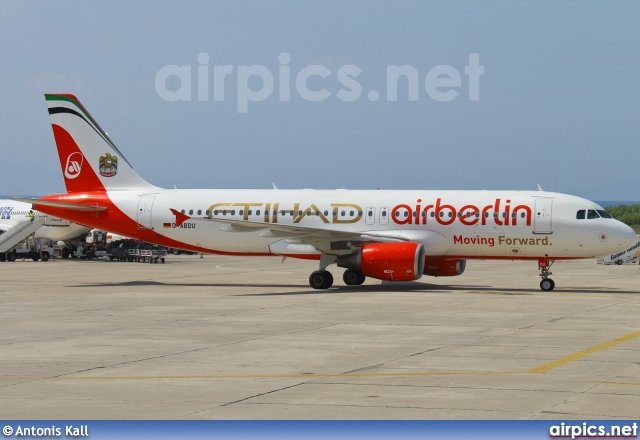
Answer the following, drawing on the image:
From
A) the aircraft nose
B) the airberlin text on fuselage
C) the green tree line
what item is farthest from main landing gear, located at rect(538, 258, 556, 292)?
the green tree line

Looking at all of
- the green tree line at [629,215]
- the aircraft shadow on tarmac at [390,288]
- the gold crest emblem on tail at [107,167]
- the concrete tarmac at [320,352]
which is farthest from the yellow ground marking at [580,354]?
the green tree line at [629,215]

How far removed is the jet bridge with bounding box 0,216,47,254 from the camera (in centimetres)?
6450

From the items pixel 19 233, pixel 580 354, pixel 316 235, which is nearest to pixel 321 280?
pixel 316 235

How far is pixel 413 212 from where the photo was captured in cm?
3891

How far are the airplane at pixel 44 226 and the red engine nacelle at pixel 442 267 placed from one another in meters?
32.4

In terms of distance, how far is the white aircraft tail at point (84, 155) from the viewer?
142 feet

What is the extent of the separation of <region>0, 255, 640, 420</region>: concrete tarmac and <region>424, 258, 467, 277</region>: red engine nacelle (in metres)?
0.63

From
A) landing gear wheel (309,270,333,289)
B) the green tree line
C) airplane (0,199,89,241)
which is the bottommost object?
landing gear wheel (309,270,333,289)

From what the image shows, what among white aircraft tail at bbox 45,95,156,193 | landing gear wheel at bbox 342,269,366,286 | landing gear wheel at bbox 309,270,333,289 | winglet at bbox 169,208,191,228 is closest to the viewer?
landing gear wheel at bbox 309,270,333,289

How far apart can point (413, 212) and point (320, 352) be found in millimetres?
19003

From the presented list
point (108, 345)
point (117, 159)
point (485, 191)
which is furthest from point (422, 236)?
point (108, 345)

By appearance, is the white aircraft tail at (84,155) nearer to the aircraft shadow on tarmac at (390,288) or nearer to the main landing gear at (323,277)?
the aircraft shadow on tarmac at (390,288)

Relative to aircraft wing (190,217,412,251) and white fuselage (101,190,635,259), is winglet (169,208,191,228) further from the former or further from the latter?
aircraft wing (190,217,412,251)

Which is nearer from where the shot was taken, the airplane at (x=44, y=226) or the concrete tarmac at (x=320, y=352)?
the concrete tarmac at (x=320, y=352)
